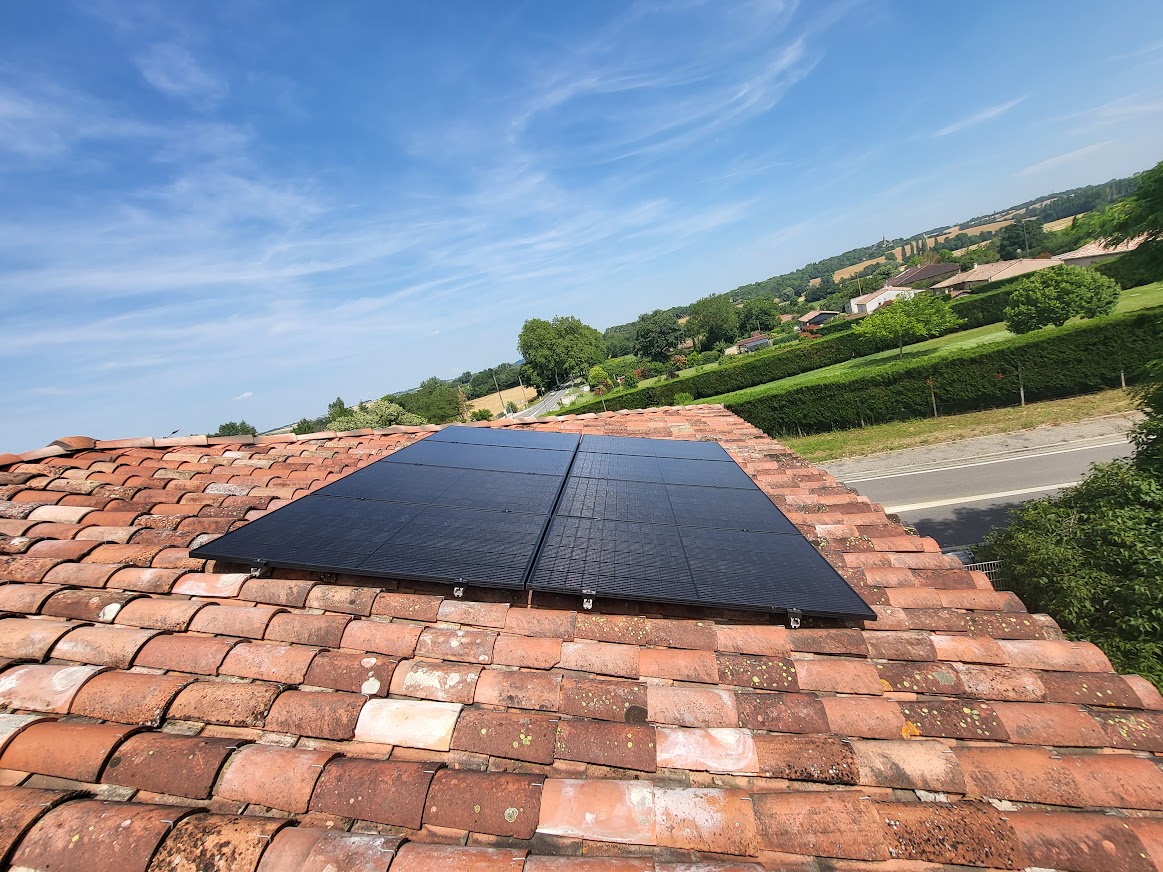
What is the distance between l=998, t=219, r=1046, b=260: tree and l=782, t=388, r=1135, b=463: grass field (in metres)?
124

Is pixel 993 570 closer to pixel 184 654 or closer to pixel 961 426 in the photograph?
pixel 184 654

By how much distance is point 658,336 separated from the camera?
112562 mm

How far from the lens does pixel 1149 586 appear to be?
229 inches

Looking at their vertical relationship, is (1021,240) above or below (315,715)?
below

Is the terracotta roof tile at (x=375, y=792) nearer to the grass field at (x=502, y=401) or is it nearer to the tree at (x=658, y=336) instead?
→ the grass field at (x=502, y=401)

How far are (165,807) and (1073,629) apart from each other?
30.9 feet

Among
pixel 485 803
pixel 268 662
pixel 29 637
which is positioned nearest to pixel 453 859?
pixel 485 803

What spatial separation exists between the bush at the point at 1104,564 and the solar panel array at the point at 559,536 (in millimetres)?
4706

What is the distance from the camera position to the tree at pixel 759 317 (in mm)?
126312

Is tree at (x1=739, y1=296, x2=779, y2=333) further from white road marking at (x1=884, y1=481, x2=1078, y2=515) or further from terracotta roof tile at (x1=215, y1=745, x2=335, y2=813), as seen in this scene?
terracotta roof tile at (x1=215, y1=745, x2=335, y2=813)

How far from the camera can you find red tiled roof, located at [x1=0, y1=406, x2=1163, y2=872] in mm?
2166

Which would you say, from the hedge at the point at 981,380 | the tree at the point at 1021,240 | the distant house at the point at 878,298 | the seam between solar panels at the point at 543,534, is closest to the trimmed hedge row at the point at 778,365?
the hedge at the point at 981,380

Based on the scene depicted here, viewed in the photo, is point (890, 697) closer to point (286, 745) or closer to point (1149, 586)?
point (286, 745)

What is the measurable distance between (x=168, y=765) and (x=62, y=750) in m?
0.53
